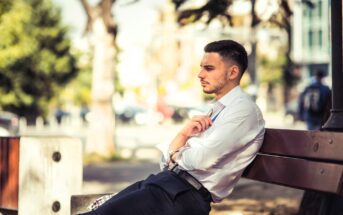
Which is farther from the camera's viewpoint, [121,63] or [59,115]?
[59,115]

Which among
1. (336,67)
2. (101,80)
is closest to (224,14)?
(336,67)

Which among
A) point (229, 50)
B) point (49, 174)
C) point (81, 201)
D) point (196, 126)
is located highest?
point (229, 50)

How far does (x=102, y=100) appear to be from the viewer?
20469mm

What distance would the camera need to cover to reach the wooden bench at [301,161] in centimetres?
396

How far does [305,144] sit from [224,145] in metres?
0.44

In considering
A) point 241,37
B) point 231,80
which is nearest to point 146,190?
point 231,80

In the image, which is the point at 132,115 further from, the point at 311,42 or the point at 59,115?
the point at 311,42

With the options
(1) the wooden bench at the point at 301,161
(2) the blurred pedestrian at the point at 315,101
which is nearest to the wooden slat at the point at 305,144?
(1) the wooden bench at the point at 301,161

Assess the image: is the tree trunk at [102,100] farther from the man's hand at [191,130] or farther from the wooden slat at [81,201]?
the man's hand at [191,130]

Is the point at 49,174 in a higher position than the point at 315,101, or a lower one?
lower

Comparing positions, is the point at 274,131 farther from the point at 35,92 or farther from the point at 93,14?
the point at 35,92

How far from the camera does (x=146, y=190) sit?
4.08 meters

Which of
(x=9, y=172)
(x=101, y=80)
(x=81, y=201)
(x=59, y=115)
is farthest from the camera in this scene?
(x=59, y=115)

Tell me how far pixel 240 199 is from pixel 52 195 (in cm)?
534
